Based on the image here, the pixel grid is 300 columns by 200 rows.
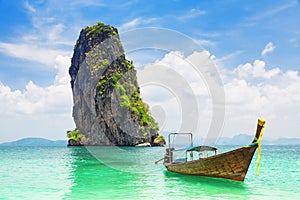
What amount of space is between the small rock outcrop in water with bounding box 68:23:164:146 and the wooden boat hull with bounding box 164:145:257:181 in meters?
54.5

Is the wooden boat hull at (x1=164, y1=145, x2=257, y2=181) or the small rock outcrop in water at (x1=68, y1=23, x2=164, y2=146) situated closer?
the wooden boat hull at (x1=164, y1=145, x2=257, y2=181)

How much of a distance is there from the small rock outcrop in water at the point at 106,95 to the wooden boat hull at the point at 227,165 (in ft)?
179

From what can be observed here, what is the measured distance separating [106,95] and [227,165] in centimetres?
5847

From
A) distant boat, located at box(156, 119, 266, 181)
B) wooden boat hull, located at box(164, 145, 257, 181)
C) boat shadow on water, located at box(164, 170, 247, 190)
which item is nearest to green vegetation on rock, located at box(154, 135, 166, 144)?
boat shadow on water, located at box(164, 170, 247, 190)

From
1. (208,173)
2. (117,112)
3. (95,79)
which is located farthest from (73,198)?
(95,79)

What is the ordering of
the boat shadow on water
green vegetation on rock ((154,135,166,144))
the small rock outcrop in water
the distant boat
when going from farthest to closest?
1. green vegetation on rock ((154,135,166,144))
2. the small rock outcrop in water
3. the boat shadow on water
4. the distant boat

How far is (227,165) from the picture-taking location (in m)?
13.5

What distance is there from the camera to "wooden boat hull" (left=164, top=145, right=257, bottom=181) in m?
12.8

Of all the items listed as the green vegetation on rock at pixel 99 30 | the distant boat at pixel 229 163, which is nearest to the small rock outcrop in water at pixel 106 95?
the green vegetation on rock at pixel 99 30

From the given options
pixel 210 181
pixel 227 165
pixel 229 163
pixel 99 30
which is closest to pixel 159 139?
pixel 99 30

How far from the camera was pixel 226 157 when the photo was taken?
13234 millimetres

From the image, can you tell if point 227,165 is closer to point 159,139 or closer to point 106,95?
point 159,139

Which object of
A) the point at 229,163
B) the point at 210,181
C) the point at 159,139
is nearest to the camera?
the point at 229,163

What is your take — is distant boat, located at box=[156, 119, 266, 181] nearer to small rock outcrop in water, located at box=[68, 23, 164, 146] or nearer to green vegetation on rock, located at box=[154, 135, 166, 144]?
green vegetation on rock, located at box=[154, 135, 166, 144]
